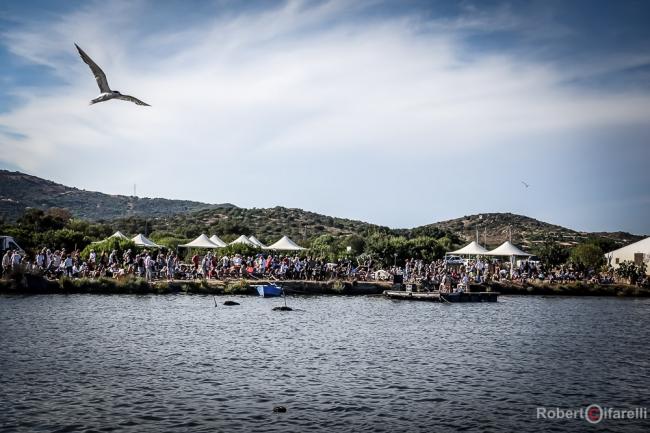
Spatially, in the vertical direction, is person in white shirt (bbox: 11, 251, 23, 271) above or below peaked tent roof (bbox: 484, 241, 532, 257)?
below

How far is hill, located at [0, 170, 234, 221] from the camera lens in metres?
142

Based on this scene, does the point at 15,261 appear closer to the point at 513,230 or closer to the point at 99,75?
the point at 99,75

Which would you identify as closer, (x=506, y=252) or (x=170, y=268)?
(x=170, y=268)

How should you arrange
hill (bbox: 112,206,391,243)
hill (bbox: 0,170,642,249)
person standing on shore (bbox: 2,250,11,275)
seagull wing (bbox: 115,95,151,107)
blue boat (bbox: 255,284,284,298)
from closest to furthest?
seagull wing (bbox: 115,95,151,107), person standing on shore (bbox: 2,250,11,275), blue boat (bbox: 255,284,284,298), hill (bbox: 112,206,391,243), hill (bbox: 0,170,642,249)

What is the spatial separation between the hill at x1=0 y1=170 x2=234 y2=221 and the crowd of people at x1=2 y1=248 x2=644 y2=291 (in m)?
89.3

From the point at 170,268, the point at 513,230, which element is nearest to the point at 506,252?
the point at 170,268

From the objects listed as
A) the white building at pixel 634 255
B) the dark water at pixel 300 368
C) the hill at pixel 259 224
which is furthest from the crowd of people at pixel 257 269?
the hill at pixel 259 224

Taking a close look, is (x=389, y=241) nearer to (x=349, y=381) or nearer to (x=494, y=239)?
(x=349, y=381)

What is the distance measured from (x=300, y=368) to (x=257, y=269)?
93.9 feet

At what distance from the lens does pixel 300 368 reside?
22438 mm

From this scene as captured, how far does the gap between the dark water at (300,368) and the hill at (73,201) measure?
107m

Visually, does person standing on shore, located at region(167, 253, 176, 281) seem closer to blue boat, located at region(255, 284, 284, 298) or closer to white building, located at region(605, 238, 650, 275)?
blue boat, located at region(255, 284, 284, 298)

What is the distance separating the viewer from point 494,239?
12756 cm

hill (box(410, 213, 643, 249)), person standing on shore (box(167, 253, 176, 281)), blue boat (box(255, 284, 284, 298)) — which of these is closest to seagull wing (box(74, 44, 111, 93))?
blue boat (box(255, 284, 284, 298))
